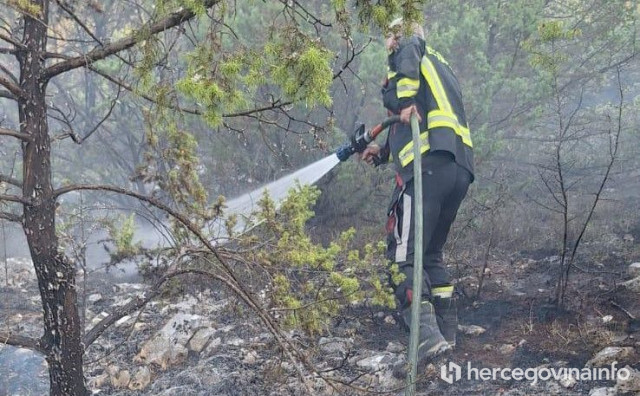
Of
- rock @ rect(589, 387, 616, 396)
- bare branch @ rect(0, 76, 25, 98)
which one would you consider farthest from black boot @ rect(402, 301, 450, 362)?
bare branch @ rect(0, 76, 25, 98)

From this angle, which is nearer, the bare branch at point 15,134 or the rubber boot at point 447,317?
the bare branch at point 15,134

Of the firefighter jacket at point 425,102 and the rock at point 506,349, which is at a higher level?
the firefighter jacket at point 425,102

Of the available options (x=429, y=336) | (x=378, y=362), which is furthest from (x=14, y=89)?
(x=429, y=336)

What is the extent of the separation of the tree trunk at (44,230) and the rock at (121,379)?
1.19 m

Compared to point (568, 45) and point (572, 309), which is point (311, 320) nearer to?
point (572, 309)

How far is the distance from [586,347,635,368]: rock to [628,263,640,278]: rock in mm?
1561

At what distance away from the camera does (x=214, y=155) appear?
7176mm

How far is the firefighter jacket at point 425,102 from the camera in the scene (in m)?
4.20

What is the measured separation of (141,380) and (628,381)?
2.90 metres

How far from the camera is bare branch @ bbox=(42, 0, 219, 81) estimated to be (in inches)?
110

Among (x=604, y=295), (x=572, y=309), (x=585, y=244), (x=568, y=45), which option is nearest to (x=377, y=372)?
(x=572, y=309)

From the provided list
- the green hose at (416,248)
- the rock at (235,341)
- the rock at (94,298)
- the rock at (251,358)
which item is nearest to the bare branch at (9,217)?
the rock at (251,358)

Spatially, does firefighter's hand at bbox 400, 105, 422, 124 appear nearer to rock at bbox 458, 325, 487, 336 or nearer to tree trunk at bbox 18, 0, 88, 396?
rock at bbox 458, 325, 487, 336

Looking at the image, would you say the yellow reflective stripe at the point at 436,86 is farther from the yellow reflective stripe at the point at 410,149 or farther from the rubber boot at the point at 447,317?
the rubber boot at the point at 447,317
